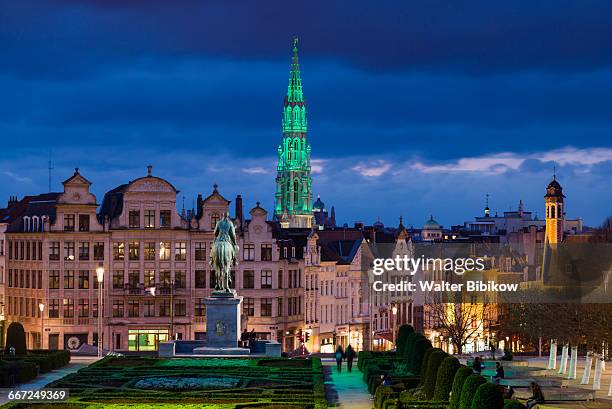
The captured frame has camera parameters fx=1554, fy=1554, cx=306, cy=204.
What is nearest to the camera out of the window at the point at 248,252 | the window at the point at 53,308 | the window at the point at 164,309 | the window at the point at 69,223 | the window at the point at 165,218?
the window at the point at 53,308

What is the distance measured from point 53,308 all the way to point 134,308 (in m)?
5.93

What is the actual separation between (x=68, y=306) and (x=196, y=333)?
31.6 ft

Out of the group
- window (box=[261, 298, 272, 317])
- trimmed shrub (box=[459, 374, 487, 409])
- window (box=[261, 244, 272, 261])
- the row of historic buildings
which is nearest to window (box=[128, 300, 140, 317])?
the row of historic buildings

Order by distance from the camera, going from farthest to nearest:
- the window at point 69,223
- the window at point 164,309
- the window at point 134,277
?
the window at point 134,277 → the window at point 164,309 → the window at point 69,223

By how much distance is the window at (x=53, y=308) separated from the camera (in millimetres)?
112938

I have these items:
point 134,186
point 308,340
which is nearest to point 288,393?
point 134,186

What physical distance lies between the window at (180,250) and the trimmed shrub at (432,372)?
197 ft

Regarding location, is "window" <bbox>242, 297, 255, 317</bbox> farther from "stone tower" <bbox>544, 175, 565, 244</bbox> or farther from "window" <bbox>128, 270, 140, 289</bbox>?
"stone tower" <bbox>544, 175, 565, 244</bbox>

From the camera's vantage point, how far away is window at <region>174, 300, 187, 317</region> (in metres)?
115

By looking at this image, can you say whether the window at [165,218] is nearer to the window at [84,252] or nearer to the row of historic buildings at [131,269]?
the row of historic buildings at [131,269]

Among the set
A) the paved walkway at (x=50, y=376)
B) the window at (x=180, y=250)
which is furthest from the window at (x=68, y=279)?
the paved walkway at (x=50, y=376)

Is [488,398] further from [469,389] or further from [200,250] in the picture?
[200,250]

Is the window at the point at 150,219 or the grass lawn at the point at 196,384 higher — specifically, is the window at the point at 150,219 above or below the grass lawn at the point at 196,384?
above

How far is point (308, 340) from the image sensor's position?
407 ft
